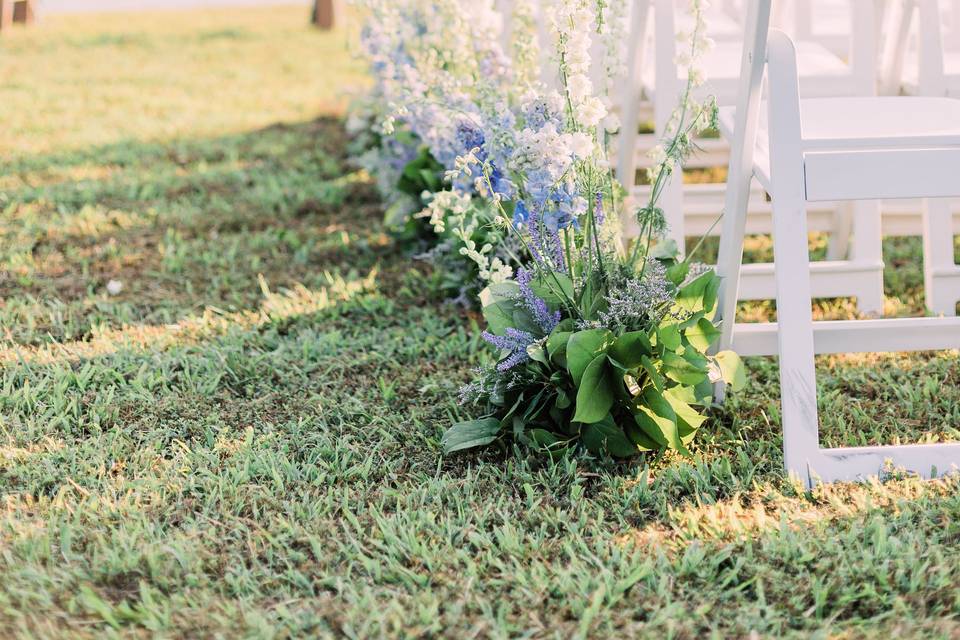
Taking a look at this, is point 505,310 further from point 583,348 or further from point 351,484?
point 351,484

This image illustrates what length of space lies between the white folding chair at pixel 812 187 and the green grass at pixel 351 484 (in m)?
0.07

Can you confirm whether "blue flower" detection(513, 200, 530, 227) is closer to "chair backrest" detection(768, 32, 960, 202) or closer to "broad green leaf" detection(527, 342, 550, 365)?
"broad green leaf" detection(527, 342, 550, 365)

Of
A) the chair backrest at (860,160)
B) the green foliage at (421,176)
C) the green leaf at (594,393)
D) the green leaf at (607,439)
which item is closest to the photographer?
the chair backrest at (860,160)

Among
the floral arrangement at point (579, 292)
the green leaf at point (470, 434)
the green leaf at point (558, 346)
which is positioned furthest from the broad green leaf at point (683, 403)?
the green leaf at point (470, 434)

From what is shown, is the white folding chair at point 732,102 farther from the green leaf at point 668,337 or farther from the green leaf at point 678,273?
the green leaf at point 668,337

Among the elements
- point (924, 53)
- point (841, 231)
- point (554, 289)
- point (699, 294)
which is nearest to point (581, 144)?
point (554, 289)

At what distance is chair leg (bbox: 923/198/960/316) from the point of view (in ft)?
9.39

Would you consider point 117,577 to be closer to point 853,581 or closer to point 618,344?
point 618,344

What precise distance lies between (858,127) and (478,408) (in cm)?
103

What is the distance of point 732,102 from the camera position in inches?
111

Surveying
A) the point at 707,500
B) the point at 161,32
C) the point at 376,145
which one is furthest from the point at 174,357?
the point at 161,32

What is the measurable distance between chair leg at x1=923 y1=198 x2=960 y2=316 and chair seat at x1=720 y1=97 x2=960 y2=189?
1.68 feet

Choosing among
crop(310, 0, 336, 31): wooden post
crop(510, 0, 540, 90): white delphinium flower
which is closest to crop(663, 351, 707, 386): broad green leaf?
crop(510, 0, 540, 90): white delphinium flower

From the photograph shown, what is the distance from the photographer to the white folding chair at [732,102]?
2.79 meters
